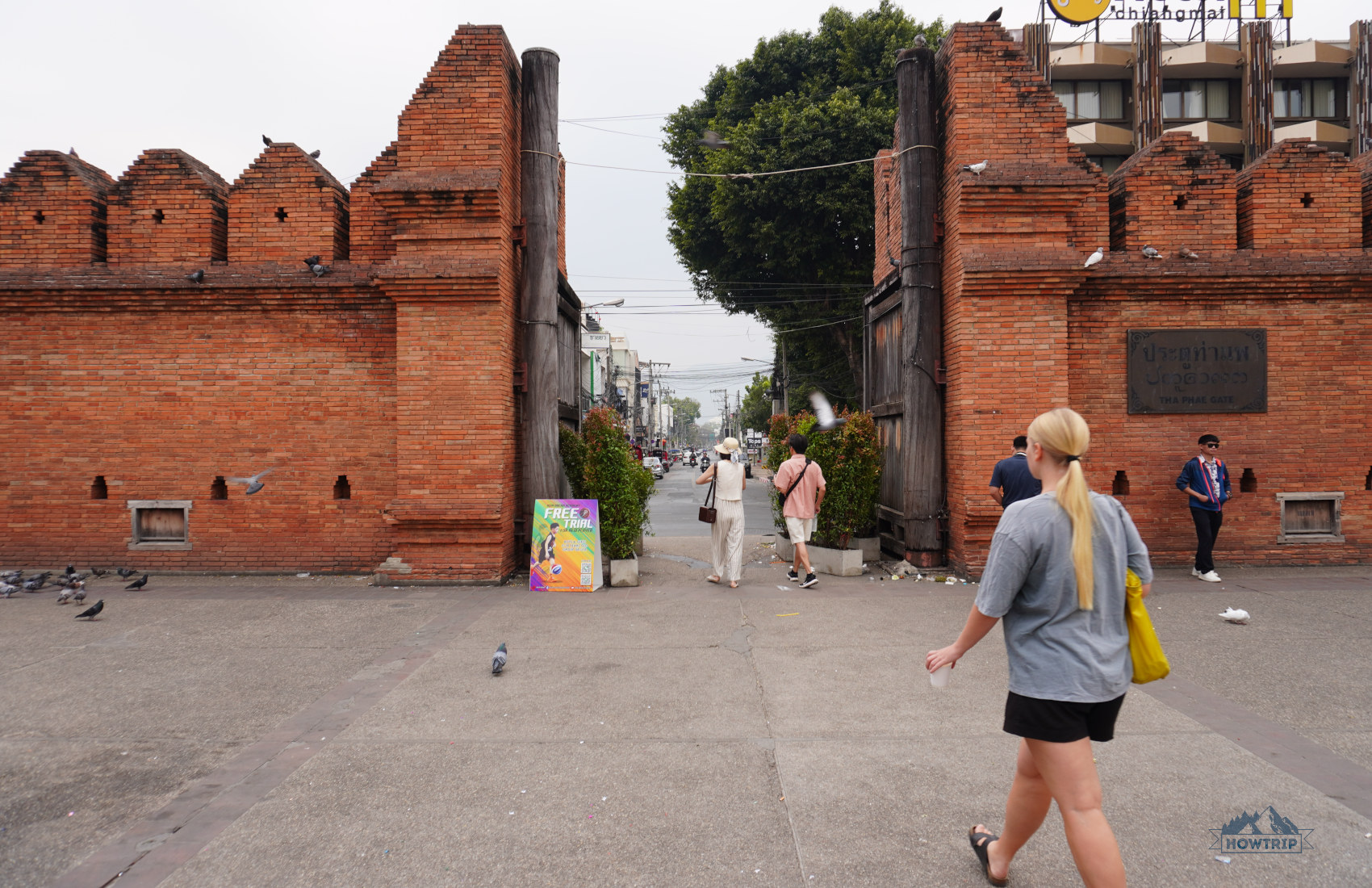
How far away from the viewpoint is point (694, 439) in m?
181

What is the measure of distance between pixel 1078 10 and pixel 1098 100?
29.7 feet

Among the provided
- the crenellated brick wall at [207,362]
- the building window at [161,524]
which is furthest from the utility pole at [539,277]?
the building window at [161,524]

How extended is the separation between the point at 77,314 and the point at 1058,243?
12665 mm

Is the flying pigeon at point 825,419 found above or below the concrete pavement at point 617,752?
above

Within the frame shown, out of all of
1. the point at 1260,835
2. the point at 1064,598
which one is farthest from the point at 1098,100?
the point at 1064,598

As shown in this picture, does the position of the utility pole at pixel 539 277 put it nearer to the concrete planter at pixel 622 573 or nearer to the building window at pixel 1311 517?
the concrete planter at pixel 622 573

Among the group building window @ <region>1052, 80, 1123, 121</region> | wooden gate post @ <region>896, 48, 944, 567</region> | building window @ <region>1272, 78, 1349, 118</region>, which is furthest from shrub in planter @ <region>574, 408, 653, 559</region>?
building window @ <region>1272, 78, 1349, 118</region>

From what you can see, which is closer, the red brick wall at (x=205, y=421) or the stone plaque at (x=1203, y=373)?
the stone plaque at (x=1203, y=373)

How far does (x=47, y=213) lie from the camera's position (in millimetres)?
9680

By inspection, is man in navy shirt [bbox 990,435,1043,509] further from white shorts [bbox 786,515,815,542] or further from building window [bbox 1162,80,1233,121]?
building window [bbox 1162,80,1233,121]

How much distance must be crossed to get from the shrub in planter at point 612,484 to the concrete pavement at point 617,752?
1911 mm

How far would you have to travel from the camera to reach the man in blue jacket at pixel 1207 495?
880 cm

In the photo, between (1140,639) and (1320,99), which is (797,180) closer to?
(1140,639)

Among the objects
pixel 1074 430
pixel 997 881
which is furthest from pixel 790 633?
pixel 1074 430
